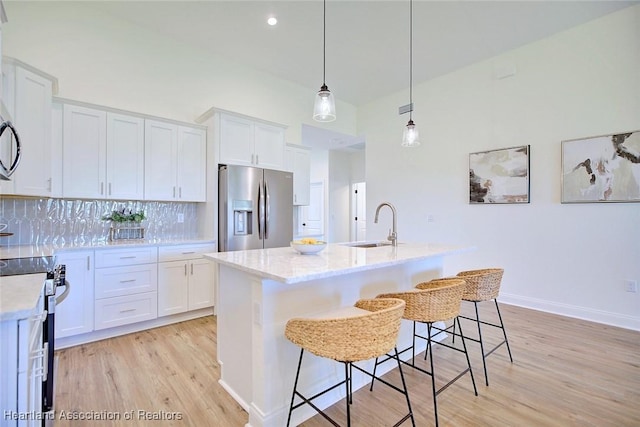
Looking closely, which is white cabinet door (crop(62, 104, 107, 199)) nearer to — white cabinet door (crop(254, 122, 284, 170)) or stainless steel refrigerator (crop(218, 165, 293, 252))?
stainless steel refrigerator (crop(218, 165, 293, 252))

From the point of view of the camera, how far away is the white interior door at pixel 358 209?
318 inches

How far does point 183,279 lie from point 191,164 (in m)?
1.39

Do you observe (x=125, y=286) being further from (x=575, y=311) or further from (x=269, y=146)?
(x=575, y=311)

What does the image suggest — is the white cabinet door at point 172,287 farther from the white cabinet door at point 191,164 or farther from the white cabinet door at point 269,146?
the white cabinet door at point 269,146

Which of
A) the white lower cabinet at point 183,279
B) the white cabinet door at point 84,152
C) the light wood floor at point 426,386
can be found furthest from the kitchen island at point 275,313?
the white cabinet door at point 84,152

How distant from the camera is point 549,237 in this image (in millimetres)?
3592

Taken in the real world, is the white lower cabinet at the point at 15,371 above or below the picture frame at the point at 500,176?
below

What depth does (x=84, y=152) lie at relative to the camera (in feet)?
9.75

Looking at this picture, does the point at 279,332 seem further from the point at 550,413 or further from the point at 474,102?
the point at 474,102

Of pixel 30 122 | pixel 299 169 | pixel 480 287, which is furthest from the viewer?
pixel 299 169

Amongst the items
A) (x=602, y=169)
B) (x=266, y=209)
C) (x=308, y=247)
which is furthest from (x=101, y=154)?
(x=602, y=169)

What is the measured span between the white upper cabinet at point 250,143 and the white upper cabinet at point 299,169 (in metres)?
0.48

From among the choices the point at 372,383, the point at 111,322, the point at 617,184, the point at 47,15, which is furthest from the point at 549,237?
the point at 47,15

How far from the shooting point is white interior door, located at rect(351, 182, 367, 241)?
807 cm
